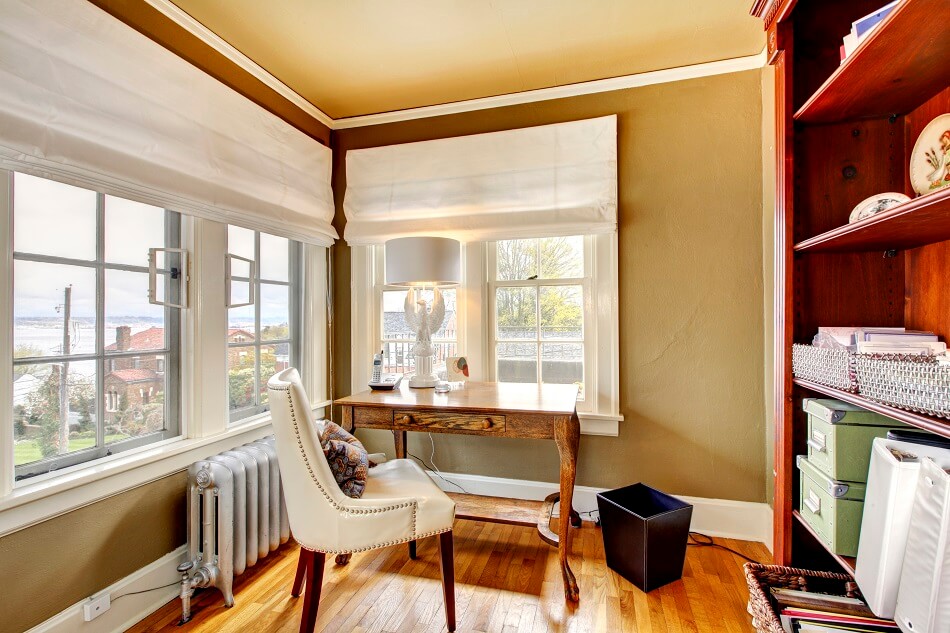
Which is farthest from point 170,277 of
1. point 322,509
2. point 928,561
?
point 928,561

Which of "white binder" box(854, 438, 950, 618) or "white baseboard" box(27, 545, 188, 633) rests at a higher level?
"white binder" box(854, 438, 950, 618)

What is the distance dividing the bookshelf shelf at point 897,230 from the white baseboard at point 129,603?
2.66m

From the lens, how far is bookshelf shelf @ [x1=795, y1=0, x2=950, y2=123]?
36.8 inches

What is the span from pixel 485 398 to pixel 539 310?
0.80 m

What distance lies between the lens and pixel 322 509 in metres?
1.49

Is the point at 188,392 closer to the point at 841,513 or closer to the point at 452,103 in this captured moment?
the point at 452,103

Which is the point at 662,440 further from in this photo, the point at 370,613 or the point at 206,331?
the point at 206,331

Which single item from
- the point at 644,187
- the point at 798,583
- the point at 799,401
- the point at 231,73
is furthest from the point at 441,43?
the point at 798,583

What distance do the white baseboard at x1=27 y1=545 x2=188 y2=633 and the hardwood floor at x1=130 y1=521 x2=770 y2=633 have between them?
0.05 m

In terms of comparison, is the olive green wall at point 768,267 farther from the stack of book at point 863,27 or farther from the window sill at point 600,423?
the stack of book at point 863,27

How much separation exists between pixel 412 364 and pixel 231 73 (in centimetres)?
188

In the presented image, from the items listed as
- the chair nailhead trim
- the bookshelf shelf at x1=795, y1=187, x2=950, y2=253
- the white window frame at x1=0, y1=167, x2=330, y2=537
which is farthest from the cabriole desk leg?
the white window frame at x1=0, y1=167, x2=330, y2=537

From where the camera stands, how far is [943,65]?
106 centimetres

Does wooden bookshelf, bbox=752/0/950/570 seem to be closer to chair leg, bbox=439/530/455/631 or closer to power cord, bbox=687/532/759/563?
power cord, bbox=687/532/759/563
